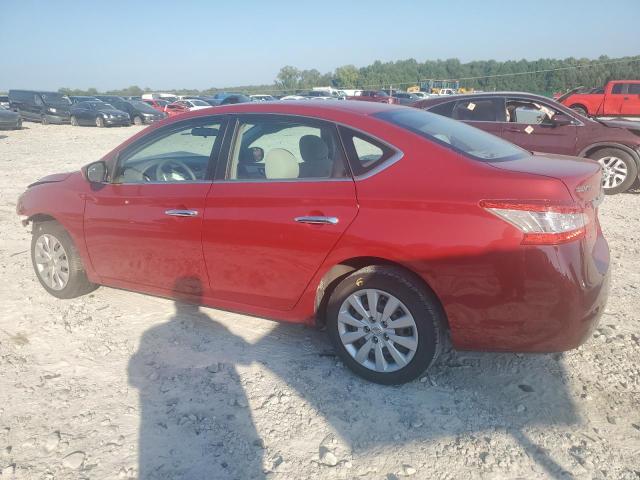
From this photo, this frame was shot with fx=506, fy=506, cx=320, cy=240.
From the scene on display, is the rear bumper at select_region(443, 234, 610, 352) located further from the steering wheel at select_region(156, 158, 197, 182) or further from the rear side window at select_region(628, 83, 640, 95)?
the rear side window at select_region(628, 83, 640, 95)

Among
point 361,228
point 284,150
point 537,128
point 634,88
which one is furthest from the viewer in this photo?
point 634,88

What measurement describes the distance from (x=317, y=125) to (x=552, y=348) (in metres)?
1.84

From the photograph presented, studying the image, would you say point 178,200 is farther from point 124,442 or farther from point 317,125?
point 124,442

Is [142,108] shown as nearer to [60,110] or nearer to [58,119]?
[60,110]

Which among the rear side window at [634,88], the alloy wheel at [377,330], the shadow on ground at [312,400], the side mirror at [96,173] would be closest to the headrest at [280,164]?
the alloy wheel at [377,330]

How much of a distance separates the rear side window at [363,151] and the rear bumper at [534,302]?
33.1 inches

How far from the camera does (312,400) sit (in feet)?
9.48

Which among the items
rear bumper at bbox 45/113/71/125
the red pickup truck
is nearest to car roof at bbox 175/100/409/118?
the red pickup truck

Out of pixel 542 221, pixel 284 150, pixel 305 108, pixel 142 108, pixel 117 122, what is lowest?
pixel 117 122

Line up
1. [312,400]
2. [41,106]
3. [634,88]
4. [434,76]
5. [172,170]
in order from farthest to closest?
1. [434,76]
2. [41,106]
3. [634,88]
4. [172,170]
5. [312,400]

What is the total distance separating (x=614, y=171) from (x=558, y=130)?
1.09 metres

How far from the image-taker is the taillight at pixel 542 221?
2.45 metres

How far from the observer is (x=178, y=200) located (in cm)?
342

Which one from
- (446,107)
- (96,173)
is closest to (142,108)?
(446,107)
